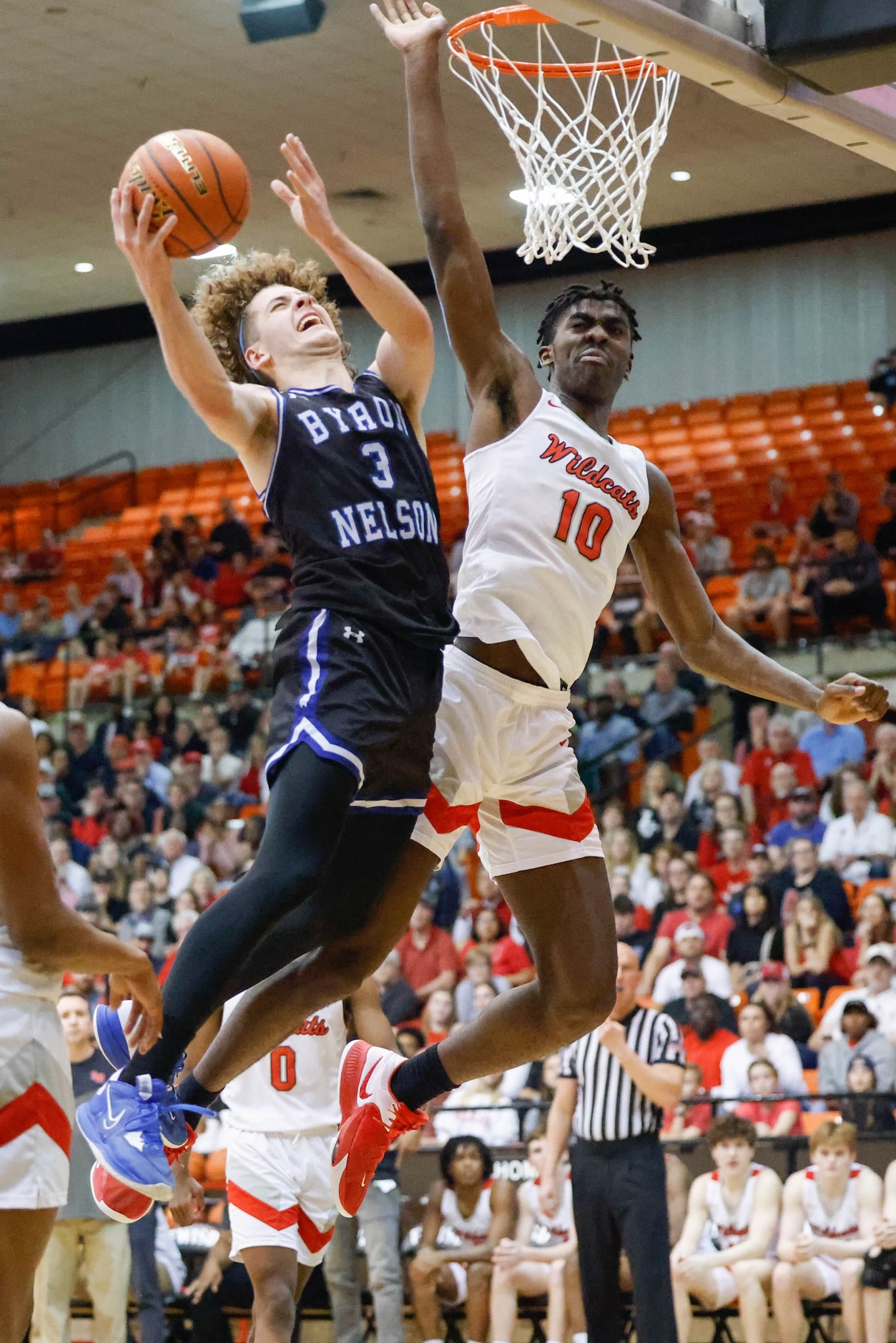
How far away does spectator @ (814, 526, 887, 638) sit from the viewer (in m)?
14.3

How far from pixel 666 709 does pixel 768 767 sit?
1.35 m

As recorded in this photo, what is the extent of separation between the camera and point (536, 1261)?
906cm

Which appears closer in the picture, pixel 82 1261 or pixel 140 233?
pixel 140 233

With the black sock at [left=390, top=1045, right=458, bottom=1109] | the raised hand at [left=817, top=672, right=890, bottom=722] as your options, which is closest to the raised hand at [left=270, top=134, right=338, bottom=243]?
the raised hand at [left=817, top=672, right=890, bottom=722]

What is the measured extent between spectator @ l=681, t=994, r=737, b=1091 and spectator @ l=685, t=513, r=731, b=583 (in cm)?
601

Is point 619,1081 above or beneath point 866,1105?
above

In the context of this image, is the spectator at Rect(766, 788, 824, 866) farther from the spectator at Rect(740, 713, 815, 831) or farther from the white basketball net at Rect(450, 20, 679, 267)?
the white basketball net at Rect(450, 20, 679, 267)

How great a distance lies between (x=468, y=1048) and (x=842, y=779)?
7.61 meters

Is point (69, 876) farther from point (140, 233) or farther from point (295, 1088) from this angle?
→ point (140, 233)

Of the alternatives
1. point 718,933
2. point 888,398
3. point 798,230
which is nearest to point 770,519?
point 888,398

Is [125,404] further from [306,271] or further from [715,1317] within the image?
[306,271]

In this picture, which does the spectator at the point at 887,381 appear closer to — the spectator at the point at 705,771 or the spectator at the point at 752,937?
the spectator at the point at 705,771

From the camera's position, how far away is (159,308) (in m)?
4.23

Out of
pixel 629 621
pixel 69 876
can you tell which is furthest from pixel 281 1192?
pixel 629 621
